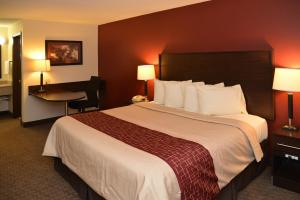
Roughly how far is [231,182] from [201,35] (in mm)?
2290

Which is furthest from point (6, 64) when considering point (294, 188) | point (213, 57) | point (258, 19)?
point (294, 188)

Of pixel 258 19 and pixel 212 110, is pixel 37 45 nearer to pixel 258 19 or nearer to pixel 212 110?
pixel 212 110

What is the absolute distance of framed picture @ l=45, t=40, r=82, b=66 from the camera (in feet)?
17.3

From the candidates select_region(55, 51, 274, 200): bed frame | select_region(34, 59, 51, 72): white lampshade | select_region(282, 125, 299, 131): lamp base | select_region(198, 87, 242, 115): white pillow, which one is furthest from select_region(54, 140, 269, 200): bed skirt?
select_region(34, 59, 51, 72): white lampshade

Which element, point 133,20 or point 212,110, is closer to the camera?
point 212,110

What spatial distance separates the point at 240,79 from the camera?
10.9 ft

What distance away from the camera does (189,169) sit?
191 centimetres

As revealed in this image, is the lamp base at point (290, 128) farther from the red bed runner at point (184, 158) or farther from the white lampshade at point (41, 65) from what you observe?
the white lampshade at point (41, 65)

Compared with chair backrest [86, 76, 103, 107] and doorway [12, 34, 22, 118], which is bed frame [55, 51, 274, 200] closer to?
chair backrest [86, 76, 103, 107]

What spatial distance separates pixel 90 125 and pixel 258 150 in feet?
6.25

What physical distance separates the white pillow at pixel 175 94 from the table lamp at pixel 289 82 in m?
1.27

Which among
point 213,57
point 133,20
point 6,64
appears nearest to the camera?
point 213,57

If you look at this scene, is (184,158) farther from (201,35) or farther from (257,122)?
(201,35)

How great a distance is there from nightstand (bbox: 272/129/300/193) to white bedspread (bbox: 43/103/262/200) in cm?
25
